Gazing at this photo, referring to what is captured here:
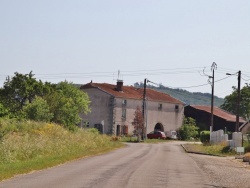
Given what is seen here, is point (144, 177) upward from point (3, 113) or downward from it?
downward

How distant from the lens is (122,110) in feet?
315

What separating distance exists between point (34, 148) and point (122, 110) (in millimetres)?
64660

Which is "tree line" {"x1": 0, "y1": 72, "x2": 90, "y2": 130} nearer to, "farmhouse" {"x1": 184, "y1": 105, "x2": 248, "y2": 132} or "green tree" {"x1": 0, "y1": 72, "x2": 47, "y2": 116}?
"green tree" {"x1": 0, "y1": 72, "x2": 47, "y2": 116}

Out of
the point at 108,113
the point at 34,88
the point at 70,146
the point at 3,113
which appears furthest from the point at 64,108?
the point at 108,113

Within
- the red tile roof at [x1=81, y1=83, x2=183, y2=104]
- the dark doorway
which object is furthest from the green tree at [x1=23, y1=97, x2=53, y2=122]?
the red tile roof at [x1=81, y1=83, x2=183, y2=104]

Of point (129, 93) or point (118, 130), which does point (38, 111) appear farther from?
point (129, 93)

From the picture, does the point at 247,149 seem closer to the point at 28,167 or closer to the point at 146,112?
the point at 28,167

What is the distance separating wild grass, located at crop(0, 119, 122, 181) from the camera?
82.6ft

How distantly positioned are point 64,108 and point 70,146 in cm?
2304

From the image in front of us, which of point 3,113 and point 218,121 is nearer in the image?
point 3,113

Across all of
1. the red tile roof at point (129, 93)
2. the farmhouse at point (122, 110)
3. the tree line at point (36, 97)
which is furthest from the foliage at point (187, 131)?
the tree line at point (36, 97)

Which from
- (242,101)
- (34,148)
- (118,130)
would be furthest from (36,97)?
(242,101)

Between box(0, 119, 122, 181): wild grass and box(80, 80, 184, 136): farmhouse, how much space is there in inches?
1617

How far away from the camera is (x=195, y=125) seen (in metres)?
107
